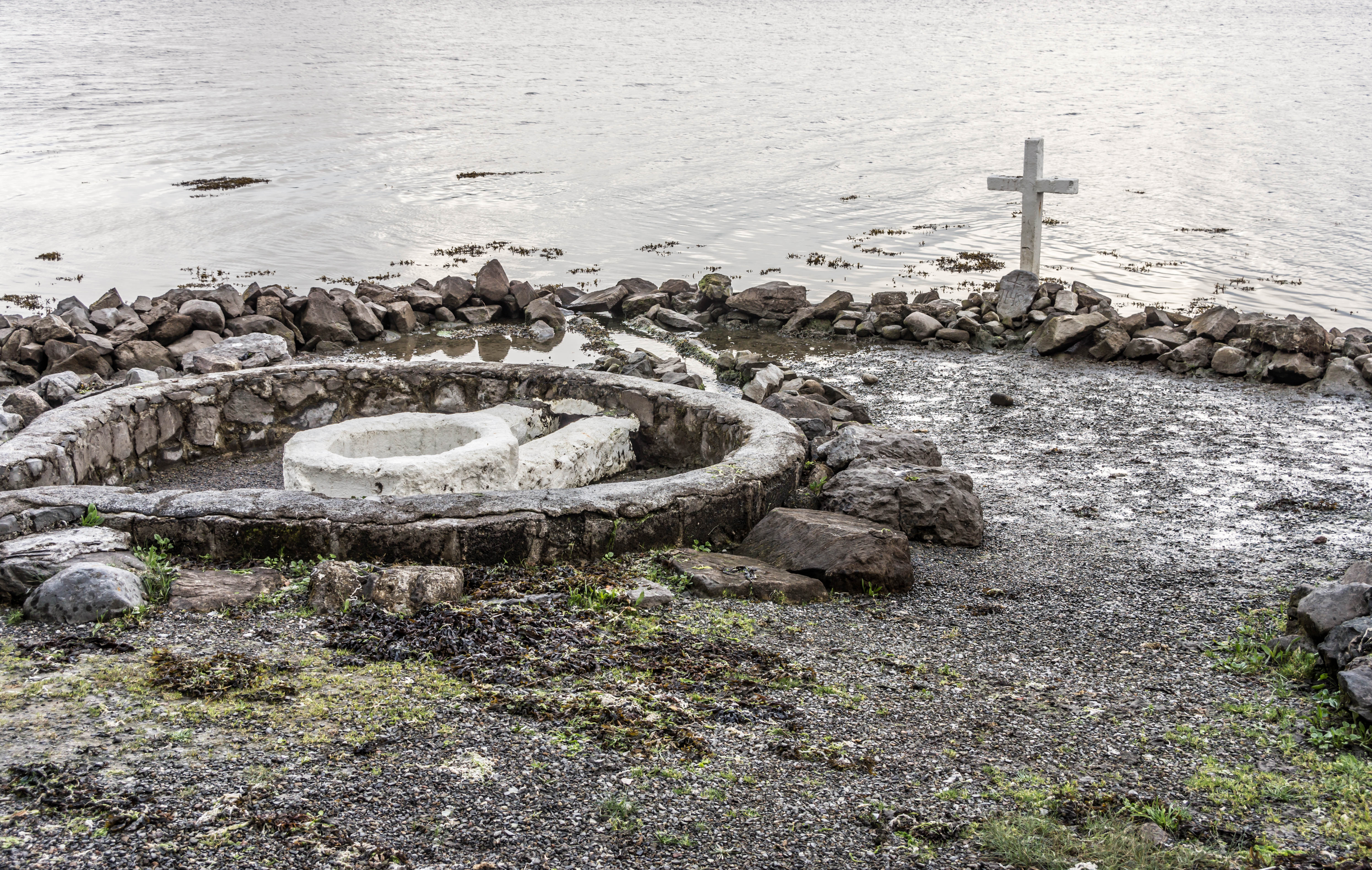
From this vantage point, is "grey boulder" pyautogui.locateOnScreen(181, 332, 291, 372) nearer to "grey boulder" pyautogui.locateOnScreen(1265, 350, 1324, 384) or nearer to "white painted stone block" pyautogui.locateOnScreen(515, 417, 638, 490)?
"white painted stone block" pyautogui.locateOnScreen(515, 417, 638, 490)

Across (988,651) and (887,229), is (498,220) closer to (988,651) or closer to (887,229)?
(887,229)

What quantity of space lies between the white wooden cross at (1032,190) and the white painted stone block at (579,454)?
824cm

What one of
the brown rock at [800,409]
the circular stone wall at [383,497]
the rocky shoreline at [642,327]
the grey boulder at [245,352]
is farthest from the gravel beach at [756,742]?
the grey boulder at [245,352]

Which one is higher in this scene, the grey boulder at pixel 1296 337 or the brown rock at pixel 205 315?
the brown rock at pixel 205 315

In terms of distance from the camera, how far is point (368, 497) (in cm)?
671

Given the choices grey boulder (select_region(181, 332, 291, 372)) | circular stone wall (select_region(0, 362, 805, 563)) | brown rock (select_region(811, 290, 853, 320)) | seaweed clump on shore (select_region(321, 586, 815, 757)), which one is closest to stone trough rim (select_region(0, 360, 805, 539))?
circular stone wall (select_region(0, 362, 805, 563))

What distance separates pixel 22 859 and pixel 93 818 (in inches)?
9.8

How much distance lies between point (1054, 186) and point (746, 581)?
36.4ft

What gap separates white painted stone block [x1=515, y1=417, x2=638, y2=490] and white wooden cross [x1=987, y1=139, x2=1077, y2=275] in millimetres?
8242

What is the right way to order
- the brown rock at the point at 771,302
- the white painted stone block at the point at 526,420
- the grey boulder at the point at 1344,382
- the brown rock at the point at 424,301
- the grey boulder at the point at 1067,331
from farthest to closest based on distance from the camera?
the brown rock at the point at 424,301 → the brown rock at the point at 771,302 → the grey boulder at the point at 1067,331 → the grey boulder at the point at 1344,382 → the white painted stone block at the point at 526,420

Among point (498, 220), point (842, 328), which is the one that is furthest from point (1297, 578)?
point (498, 220)

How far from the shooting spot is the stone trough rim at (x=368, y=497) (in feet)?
20.8

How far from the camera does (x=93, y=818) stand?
3.62 m

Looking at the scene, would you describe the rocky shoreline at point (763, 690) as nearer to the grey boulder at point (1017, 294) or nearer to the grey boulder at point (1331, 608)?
the grey boulder at point (1331, 608)
